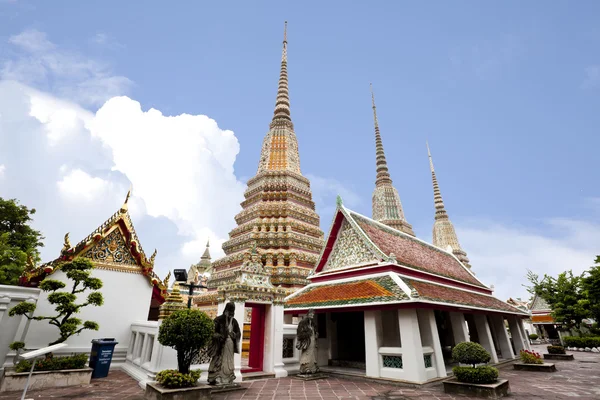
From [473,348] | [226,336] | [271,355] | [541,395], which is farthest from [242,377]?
[541,395]

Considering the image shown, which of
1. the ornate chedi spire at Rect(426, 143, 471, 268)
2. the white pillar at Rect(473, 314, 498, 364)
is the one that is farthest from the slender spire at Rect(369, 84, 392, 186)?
the white pillar at Rect(473, 314, 498, 364)

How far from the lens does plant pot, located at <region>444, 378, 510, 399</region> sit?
7.05m

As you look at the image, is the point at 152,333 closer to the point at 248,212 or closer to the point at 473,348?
the point at 473,348

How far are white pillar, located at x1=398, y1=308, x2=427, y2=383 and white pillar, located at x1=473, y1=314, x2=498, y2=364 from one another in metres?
5.62

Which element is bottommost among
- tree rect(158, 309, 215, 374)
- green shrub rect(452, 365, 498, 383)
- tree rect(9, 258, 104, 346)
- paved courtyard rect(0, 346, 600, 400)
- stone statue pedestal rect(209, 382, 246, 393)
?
paved courtyard rect(0, 346, 600, 400)

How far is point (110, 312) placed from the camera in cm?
1111

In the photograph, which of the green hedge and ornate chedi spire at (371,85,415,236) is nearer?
the green hedge

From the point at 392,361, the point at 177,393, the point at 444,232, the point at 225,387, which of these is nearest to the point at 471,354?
the point at 392,361

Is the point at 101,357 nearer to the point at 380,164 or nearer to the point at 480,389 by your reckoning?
the point at 480,389

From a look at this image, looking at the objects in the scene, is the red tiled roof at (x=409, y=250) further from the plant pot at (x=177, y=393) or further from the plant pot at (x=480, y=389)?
the plant pot at (x=177, y=393)

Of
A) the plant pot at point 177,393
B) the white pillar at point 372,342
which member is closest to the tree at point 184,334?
the plant pot at point 177,393

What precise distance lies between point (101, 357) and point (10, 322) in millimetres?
2680

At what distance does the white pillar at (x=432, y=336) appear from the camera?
29.7ft

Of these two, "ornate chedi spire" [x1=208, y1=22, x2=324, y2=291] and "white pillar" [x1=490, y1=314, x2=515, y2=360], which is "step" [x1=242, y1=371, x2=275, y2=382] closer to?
"ornate chedi spire" [x1=208, y1=22, x2=324, y2=291]
